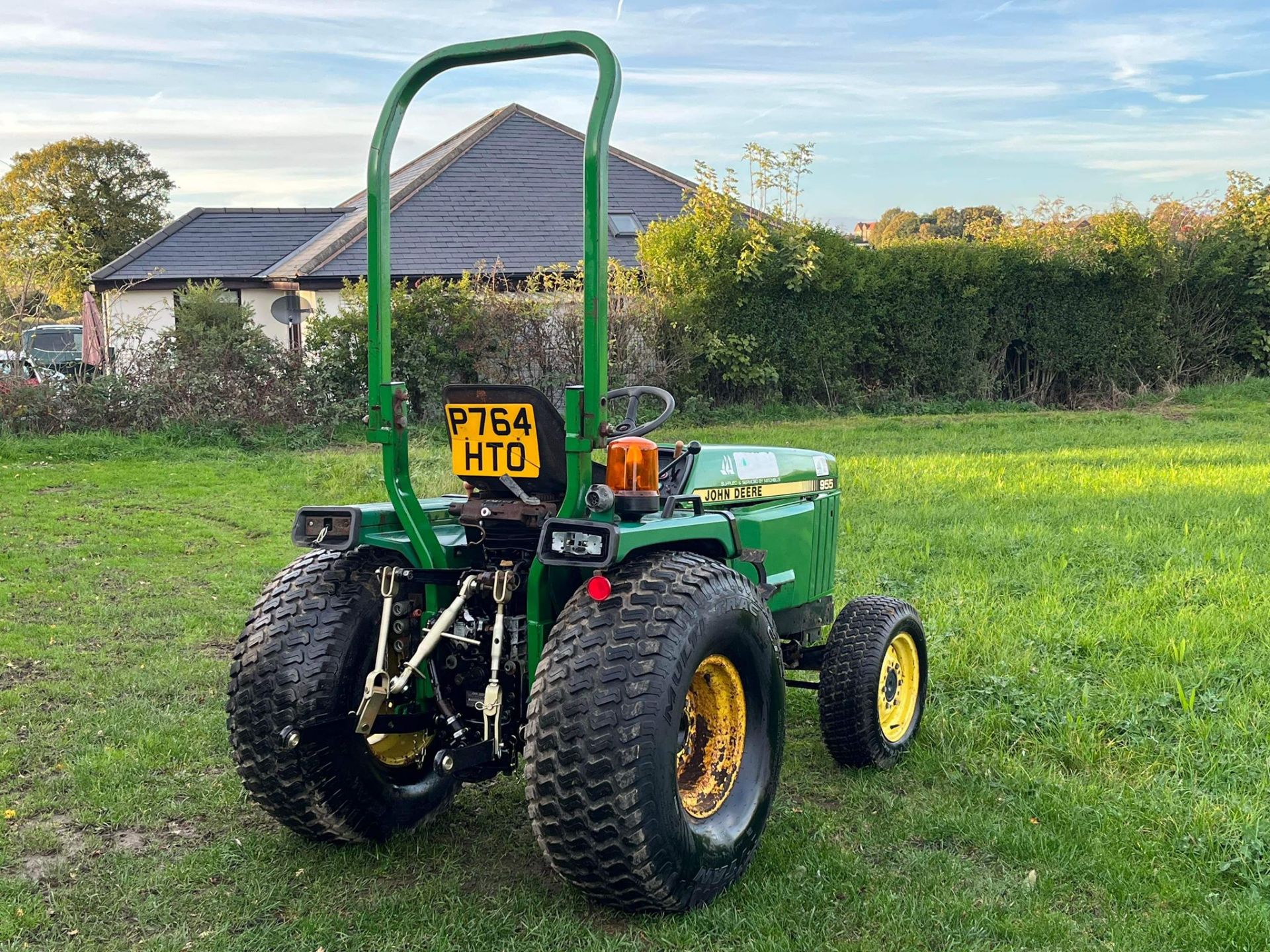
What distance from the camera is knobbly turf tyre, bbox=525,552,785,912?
2.99 metres

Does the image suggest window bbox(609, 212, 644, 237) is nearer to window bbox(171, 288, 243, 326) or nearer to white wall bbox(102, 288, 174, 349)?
window bbox(171, 288, 243, 326)

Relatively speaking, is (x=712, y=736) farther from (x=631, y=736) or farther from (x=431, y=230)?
(x=431, y=230)

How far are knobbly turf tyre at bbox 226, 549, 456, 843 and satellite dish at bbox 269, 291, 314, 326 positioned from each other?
18.9m

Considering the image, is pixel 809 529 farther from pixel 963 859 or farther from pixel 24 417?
pixel 24 417

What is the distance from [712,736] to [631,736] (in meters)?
0.65

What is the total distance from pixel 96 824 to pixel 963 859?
2910 millimetres

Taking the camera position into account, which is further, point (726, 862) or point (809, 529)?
point (809, 529)

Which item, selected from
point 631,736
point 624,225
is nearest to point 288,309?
point 624,225

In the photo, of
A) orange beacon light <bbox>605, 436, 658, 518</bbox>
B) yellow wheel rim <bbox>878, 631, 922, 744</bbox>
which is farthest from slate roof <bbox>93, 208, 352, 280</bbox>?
orange beacon light <bbox>605, 436, 658, 518</bbox>

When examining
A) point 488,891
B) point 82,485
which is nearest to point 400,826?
point 488,891

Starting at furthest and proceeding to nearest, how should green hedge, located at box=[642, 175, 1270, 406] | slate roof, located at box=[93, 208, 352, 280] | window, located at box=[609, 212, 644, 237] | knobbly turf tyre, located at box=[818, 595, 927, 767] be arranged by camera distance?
slate roof, located at box=[93, 208, 352, 280] < window, located at box=[609, 212, 644, 237] < green hedge, located at box=[642, 175, 1270, 406] < knobbly turf tyre, located at box=[818, 595, 927, 767]

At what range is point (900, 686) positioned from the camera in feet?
15.5

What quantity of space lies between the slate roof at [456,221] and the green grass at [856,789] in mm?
12593

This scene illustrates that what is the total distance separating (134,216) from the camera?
38.2 metres
